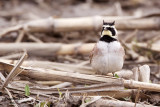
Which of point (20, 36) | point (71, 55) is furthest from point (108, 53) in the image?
point (20, 36)

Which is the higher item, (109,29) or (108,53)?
(109,29)

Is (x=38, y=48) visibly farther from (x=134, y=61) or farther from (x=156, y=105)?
(x=156, y=105)

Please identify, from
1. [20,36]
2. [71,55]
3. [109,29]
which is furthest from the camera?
[20,36]

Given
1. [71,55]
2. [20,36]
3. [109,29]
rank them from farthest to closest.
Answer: [20,36] < [71,55] < [109,29]

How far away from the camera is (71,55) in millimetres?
6961

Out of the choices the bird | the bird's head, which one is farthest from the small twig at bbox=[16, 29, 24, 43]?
the bird's head

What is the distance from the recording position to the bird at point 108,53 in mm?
4664

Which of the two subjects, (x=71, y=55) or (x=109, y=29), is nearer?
(x=109, y=29)

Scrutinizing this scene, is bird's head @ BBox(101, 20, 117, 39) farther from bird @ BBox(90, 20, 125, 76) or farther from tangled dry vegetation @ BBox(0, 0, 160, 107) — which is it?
tangled dry vegetation @ BBox(0, 0, 160, 107)

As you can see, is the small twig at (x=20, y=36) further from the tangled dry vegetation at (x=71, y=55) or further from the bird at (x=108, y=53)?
the bird at (x=108, y=53)

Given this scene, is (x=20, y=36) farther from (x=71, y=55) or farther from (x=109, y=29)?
(x=109, y=29)

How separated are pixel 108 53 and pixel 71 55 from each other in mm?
2342

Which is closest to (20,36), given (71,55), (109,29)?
(71,55)

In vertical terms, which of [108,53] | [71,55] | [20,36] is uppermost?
[20,36]
